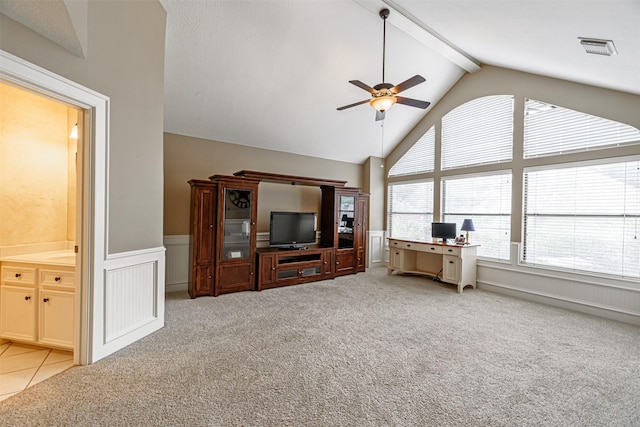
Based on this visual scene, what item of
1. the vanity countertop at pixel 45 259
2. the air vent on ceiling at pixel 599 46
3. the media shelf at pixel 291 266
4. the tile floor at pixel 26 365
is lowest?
the tile floor at pixel 26 365

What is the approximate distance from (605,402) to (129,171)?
447cm

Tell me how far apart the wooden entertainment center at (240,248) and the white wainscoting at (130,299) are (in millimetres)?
1202

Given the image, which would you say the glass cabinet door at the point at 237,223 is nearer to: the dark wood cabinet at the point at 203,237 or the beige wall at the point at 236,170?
the dark wood cabinet at the point at 203,237

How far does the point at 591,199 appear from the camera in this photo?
4.14 meters

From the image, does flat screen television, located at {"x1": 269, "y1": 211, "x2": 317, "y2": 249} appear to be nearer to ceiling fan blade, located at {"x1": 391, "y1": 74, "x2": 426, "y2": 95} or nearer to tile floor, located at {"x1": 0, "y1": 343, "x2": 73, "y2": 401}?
ceiling fan blade, located at {"x1": 391, "y1": 74, "x2": 426, "y2": 95}

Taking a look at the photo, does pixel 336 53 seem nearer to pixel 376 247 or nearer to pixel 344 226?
pixel 344 226

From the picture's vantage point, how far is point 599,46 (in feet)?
8.94

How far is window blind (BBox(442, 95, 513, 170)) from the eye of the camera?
5.13 metres

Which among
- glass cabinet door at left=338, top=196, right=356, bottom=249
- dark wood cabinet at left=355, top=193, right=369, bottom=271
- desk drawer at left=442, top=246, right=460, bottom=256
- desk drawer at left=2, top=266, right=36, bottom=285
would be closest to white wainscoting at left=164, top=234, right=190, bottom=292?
desk drawer at left=2, top=266, right=36, bottom=285

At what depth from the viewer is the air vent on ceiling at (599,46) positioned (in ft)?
8.68

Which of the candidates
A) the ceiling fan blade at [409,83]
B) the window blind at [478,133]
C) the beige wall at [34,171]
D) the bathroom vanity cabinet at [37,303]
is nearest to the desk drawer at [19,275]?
the bathroom vanity cabinet at [37,303]

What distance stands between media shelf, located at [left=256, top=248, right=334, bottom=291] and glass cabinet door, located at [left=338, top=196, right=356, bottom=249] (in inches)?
19.2

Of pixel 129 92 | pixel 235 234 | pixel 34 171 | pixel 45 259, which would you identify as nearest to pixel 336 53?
pixel 129 92

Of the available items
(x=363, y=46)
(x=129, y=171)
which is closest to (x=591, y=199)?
(x=363, y=46)
